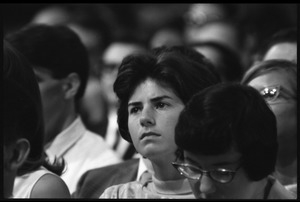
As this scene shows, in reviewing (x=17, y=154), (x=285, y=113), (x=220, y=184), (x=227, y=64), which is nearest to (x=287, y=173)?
(x=285, y=113)

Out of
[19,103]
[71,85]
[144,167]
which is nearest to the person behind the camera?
[19,103]

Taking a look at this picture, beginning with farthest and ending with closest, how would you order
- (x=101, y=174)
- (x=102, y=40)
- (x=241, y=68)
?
(x=102, y=40)
(x=241, y=68)
(x=101, y=174)

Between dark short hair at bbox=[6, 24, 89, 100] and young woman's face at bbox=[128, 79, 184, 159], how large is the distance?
3.61 ft

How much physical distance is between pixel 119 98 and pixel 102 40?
4.01 meters

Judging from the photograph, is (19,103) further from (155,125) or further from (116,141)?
(116,141)

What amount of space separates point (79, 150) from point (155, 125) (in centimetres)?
126

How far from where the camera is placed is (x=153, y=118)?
11.0ft

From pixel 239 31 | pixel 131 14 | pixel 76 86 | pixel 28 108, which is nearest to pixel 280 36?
pixel 76 86

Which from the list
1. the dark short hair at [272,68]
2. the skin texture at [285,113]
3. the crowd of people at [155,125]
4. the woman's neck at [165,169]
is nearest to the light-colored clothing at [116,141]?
the crowd of people at [155,125]

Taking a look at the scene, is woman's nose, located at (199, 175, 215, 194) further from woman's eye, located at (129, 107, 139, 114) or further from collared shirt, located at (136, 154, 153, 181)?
collared shirt, located at (136, 154, 153, 181)

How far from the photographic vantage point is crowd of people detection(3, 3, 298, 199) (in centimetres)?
281

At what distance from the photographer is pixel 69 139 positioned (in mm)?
4551

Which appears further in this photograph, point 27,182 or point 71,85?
point 71,85

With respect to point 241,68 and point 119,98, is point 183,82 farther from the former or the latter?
point 241,68
